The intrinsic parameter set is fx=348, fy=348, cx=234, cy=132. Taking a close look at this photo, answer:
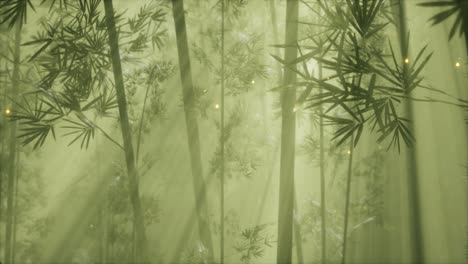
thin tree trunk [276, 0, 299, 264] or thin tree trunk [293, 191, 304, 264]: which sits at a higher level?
thin tree trunk [276, 0, 299, 264]

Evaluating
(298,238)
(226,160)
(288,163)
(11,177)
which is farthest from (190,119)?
(11,177)

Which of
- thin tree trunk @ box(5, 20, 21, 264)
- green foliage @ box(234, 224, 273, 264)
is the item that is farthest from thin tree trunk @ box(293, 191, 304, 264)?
thin tree trunk @ box(5, 20, 21, 264)

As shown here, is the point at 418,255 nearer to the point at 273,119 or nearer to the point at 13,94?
the point at 273,119

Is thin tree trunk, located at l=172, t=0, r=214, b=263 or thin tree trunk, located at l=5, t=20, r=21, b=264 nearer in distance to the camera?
thin tree trunk, located at l=172, t=0, r=214, b=263

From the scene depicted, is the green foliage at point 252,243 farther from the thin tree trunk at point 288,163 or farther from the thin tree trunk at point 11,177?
the thin tree trunk at point 11,177

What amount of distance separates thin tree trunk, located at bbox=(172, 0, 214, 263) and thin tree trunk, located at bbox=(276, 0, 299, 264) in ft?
3.34

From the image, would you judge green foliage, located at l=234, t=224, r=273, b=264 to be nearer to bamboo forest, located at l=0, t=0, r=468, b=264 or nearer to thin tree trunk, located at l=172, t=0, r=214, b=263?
bamboo forest, located at l=0, t=0, r=468, b=264

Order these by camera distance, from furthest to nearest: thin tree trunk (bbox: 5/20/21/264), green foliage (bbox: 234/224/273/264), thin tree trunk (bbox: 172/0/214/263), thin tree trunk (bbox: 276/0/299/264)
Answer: thin tree trunk (bbox: 5/20/21/264) < green foliage (bbox: 234/224/273/264) < thin tree trunk (bbox: 172/0/214/263) < thin tree trunk (bbox: 276/0/299/264)

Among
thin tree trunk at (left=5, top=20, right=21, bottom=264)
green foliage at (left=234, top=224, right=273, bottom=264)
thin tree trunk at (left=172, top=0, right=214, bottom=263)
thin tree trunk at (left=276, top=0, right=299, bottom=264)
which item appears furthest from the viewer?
thin tree trunk at (left=5, top=20, right=21, bottom=264)

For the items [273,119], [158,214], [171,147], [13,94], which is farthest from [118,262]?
[273,119]

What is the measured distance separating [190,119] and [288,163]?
1212 millimetres

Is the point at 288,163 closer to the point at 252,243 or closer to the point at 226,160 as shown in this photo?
the point at 252,243

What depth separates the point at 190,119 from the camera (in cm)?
290

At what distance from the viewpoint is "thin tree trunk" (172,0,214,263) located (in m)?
2.71
